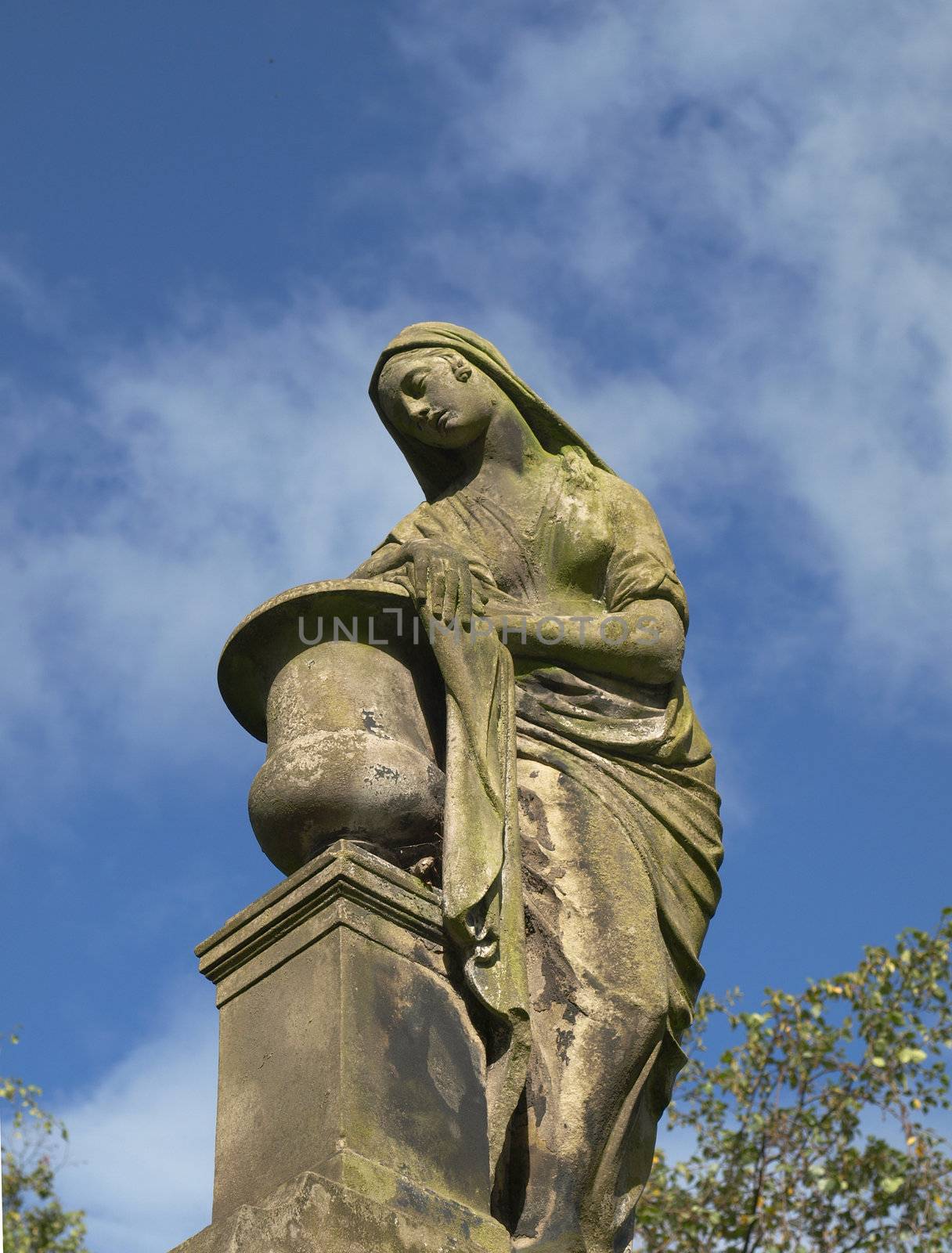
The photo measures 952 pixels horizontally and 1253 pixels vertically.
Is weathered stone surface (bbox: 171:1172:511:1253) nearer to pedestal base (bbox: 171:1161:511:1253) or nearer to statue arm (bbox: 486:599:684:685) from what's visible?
pedestal base (bbox: 171:1161:511:1253)

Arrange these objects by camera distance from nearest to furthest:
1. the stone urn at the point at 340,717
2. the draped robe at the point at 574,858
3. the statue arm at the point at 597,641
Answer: the draped robe at the point at 574,858
the stone urn at the point at 340,717
the statue arm at the point at 597,641

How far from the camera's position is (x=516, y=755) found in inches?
216

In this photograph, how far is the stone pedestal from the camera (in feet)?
13.6

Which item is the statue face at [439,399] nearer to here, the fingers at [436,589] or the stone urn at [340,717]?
the fingers at [436,589]

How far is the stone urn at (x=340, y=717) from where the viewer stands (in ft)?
16.3

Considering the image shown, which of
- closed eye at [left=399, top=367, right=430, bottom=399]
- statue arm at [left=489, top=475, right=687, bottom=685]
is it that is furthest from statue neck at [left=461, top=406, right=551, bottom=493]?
statue arm at [left=489, top=475, right=687, bottom=685]

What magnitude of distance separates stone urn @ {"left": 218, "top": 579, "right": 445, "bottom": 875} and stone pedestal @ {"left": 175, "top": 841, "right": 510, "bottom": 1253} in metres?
0.19

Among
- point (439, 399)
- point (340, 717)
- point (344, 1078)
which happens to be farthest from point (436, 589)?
point (344, 1078)

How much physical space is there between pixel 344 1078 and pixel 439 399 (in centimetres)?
271

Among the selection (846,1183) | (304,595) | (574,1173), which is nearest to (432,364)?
(304,595)

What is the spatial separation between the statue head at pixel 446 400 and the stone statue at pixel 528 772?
1 centimetres

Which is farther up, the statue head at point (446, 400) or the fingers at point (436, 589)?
the statue head at point (446, 400)

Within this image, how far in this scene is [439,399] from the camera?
20.2ft

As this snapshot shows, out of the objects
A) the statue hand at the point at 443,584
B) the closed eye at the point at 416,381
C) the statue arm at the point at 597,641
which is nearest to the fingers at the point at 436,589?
the statue hand at the point at 443,584
